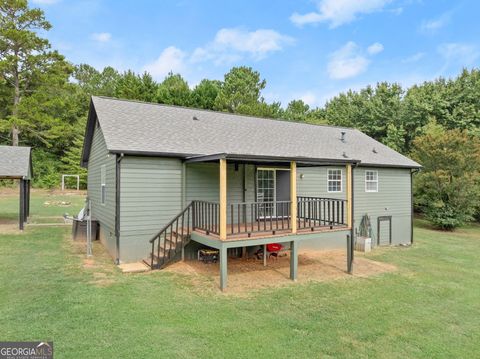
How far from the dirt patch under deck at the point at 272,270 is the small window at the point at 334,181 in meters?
3.03

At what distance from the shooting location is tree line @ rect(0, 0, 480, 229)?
1878 cm

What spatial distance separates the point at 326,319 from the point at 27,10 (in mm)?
35605

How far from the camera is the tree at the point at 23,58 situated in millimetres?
27406

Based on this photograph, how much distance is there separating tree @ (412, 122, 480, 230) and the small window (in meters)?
9.54

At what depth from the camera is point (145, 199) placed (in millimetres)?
8852

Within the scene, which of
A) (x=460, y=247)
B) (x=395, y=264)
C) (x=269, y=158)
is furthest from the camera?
(x=460, y=247)

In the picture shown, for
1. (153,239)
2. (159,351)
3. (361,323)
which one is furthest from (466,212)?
(159,351)

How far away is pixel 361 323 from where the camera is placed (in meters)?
5.38

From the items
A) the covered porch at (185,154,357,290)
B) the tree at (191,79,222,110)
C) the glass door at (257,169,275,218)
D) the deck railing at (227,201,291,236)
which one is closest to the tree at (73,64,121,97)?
the tree at (191,79,222,110)

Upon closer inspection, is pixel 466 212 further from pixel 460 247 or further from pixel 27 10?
pixel 27 10

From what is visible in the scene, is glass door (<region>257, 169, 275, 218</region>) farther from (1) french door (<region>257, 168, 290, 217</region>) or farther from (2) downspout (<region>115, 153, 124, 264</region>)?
(2) downspout (<region>115, 153, 124, 264</region>)

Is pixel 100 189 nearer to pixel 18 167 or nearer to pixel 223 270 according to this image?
pixel 18 167

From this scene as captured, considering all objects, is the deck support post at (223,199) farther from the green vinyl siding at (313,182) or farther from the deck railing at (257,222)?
the green vinyl siding at (313,182)
